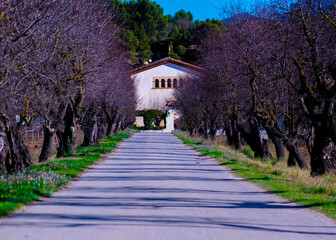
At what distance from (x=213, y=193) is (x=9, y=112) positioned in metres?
10.2

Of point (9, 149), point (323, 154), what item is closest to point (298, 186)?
point (323, 154)

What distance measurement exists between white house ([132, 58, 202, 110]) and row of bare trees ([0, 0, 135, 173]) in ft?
156

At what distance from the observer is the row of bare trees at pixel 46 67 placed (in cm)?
1234

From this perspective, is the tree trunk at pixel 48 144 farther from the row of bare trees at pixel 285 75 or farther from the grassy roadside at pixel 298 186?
the row of bare trees at pixel 285 75

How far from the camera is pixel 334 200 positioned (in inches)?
388

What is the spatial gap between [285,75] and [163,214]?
36.8 feet

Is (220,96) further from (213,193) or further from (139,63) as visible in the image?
(139,63)

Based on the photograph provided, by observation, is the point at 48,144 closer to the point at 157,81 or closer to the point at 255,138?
the point at 255,138

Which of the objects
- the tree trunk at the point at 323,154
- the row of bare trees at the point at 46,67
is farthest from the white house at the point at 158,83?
the tree trunk at the point at 323,154

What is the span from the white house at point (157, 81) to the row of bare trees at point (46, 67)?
47570mm

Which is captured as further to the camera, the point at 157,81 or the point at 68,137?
the point at 157,81

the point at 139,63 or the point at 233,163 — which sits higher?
the point at 139,63

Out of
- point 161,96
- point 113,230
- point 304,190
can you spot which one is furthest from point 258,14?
point 161,96

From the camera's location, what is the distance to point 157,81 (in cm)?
7994
